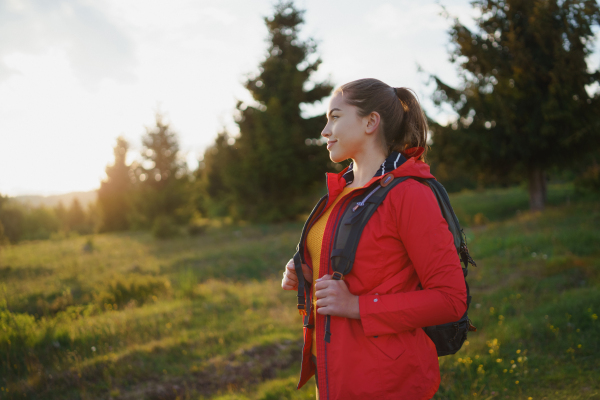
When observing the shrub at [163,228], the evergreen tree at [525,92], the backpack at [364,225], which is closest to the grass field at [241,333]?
the backpack at [364,225]

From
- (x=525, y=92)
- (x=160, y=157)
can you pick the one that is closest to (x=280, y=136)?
(x=160, y=157)

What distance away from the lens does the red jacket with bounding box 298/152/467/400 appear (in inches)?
→ 60.0

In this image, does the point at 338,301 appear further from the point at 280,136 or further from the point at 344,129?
the point at 280,136

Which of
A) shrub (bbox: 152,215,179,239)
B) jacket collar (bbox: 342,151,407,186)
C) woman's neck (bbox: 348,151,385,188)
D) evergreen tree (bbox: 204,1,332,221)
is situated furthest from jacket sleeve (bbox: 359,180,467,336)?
shrub (bbox: 152,215,179,239)

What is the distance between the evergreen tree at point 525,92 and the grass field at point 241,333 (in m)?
4.05

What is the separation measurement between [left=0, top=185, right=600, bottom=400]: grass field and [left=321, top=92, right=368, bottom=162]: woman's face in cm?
301

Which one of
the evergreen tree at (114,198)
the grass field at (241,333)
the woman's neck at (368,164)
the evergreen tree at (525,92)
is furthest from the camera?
the evergreen tree at (114,198)

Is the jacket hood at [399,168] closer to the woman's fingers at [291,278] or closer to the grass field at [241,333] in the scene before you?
the woman's fingers at [291,278]

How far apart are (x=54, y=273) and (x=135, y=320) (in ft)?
19.8

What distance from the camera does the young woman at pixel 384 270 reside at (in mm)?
1531

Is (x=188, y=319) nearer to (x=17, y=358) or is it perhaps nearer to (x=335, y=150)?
(x=17, y=358)

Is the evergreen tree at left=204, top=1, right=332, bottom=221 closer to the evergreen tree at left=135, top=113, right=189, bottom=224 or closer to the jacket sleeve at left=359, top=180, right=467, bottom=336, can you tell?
the evergreen tree at left=135, top=113, right=189, bottom=224

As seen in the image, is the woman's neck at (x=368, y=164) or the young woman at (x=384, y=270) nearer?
the young woman at (x=384, y=270)

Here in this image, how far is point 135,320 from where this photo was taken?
6.61 metres
